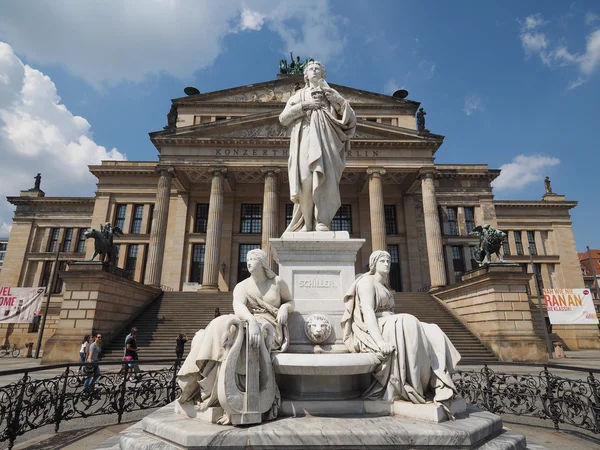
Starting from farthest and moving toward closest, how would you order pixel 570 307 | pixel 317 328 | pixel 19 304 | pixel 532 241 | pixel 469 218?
pixel 532 241, pixel 469 218, pixel 570 307, pixel 19 304, pixel 317 328

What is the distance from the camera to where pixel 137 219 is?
37.2m

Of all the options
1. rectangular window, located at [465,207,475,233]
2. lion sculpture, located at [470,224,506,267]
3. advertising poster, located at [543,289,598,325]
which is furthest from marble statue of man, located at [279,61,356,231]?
rectangular window, located at [465,207,475,233]

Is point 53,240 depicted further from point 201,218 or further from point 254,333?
point 254,333

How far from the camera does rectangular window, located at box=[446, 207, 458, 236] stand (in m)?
36.6

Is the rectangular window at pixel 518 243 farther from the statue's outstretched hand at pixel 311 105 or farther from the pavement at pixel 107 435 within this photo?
the statue's outstretched hand at pixel 311 105

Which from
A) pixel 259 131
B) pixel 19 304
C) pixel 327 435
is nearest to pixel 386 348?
pixel 327 435

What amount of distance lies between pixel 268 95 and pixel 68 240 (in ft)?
97.9

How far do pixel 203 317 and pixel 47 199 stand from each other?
3365 centimetres

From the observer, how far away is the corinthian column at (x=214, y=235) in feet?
89.6

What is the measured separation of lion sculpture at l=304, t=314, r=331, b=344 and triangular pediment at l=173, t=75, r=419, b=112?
36.4 metres

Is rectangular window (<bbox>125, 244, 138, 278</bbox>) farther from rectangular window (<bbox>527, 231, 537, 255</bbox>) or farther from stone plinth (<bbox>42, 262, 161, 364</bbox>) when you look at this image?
rectangular window (<bbox>527, 231, 537, 255</bbox>)

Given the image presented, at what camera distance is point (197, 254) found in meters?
34.2

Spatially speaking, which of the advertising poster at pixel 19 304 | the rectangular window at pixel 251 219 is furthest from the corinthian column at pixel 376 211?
the advertising poster at pixel 19 304

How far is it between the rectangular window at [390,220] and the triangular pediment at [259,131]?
27.2 feet
